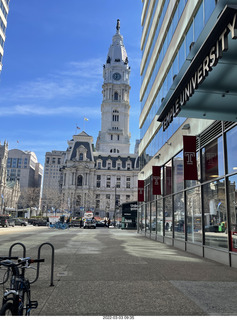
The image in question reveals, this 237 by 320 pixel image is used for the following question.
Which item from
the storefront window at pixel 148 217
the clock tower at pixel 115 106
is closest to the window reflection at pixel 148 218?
the storefront window at pixel 148 217

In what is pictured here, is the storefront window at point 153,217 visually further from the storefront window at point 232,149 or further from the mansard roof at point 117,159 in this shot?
the mansard roof at point 117,159

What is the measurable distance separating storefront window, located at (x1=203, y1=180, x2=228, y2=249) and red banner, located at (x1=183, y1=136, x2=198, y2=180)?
853 mm

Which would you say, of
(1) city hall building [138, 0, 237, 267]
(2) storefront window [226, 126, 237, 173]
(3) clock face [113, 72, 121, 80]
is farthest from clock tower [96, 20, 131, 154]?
(2) storefront window [226, 126, 237, 173]

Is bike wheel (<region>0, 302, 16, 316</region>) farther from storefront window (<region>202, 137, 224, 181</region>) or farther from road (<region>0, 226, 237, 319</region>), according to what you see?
storefront window (<region>202, 137, 224, 181</region>)

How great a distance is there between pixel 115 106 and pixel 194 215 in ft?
447

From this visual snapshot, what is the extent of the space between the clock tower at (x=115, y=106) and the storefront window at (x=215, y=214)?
129169 mm

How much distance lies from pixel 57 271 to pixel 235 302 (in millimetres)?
5321

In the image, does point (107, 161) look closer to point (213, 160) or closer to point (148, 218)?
point (148, 218)

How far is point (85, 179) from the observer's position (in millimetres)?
128375

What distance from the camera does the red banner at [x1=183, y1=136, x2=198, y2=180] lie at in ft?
45.8

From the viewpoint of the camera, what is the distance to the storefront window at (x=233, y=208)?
10727 mm

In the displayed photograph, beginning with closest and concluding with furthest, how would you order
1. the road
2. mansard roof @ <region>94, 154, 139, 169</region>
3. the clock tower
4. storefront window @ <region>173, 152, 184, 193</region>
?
the road, storefront window @ <region>173, 152, 184, 193</region>, mansard roof @ <region>94, 154, 139, 169</region>, the clock tower

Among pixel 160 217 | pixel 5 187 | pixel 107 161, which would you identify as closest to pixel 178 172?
pixel 160 217

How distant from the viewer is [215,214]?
1250cm
